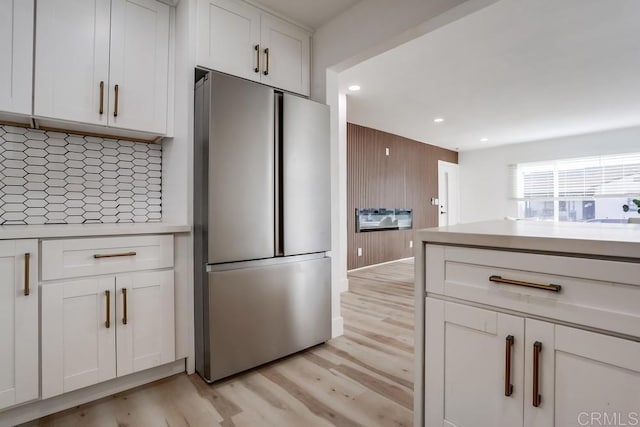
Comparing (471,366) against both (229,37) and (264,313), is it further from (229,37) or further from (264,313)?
(229,37)

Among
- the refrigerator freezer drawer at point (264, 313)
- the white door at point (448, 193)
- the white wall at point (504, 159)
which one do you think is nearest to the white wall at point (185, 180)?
the refrigerator freezer drawer at point (264, 313)

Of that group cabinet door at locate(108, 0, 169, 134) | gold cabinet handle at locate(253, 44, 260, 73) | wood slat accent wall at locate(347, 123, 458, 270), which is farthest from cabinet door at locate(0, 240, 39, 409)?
wood slat accent wall at locate(347, 123, 458, 270)

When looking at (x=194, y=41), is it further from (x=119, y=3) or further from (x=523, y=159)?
(x=523, y=159)

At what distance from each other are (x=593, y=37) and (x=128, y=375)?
4251 mm

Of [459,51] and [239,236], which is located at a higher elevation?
[459,51]

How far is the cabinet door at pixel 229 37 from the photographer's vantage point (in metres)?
1.96

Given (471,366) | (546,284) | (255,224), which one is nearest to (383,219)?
(255,224)

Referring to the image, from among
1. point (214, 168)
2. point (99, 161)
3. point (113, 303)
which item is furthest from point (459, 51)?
point (113, 303)

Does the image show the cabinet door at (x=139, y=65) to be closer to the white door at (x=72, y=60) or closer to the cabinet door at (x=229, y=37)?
the white door at (x=72, y=60)

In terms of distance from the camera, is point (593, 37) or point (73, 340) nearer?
point (73, 340)

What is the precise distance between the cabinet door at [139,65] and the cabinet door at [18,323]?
2.79 ft

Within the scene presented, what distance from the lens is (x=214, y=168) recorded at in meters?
1.77

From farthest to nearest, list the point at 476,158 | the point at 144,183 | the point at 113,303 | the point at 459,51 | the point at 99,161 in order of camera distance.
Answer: the point at 476,158 < the point at 459,51 < the point at 144,183 < the point at 99,161 < the point at 113,303
